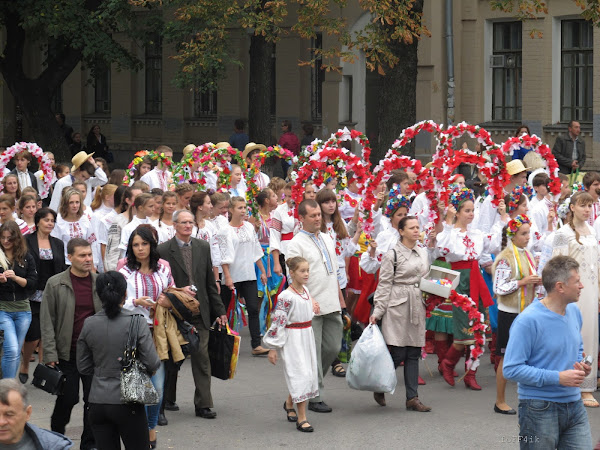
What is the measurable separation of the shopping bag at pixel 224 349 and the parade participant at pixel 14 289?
168 cm

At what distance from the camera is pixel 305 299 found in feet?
32.2

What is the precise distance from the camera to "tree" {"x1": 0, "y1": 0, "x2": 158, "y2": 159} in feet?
88.6

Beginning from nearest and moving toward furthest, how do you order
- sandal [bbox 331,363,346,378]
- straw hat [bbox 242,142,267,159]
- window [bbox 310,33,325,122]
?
sandal [bbox 331,363,346,378]
straw hat [bbox 242,142,267,159]
window [bbox 310,33,325,122]

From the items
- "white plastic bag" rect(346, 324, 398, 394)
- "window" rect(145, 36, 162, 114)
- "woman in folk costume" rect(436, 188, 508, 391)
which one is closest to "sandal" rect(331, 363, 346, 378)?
"woman in folk costume" rect(436, 188, 508, 391)

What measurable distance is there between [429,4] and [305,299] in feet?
59.3

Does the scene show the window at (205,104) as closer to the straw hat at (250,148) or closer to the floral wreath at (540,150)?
the straw hat at (250,148)

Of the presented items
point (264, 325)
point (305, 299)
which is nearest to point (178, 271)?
point (305, 299)

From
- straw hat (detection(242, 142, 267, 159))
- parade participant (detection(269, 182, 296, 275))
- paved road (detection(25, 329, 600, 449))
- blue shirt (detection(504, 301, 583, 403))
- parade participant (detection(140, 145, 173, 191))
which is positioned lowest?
paved road (detection(25, 329, 600, 449))

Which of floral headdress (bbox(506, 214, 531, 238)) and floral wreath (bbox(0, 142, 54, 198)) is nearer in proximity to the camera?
floral headdress (bbox(506, 214, 531, 238))

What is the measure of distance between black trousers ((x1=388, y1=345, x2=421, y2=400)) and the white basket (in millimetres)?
524

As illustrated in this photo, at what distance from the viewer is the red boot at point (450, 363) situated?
445 inches

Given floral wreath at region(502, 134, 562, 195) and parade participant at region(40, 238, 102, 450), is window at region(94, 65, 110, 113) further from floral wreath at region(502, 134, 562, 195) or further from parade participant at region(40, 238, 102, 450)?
parade participant at region(40, 238, 102, 450)

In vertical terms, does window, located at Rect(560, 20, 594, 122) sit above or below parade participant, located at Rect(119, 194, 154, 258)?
above

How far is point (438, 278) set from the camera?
10.7m
